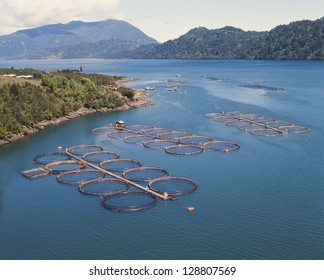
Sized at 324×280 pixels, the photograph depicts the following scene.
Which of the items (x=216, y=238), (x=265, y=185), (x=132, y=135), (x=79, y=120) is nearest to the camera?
(x=216, y=238)

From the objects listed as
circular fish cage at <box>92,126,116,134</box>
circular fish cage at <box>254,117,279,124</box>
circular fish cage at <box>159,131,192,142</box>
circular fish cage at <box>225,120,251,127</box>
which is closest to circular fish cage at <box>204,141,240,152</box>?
circular fish cage at <box>159,131,192,142</box>

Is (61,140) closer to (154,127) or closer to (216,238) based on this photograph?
(154,127)

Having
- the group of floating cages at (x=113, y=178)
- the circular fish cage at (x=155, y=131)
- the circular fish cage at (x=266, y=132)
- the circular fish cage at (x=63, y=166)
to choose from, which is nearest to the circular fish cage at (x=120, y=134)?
the circular fish cage at (x=155, y=131)

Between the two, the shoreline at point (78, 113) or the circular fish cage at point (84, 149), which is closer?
the circular fish cage at point (84, 149)

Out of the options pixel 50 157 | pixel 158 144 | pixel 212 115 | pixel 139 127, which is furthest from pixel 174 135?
pixel 50 157

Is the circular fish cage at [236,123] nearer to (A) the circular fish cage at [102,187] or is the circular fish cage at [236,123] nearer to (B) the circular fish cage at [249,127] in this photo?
(B) the circular fish cage at [249,127]

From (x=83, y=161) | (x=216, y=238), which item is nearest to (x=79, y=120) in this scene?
(x=83, y=161)
